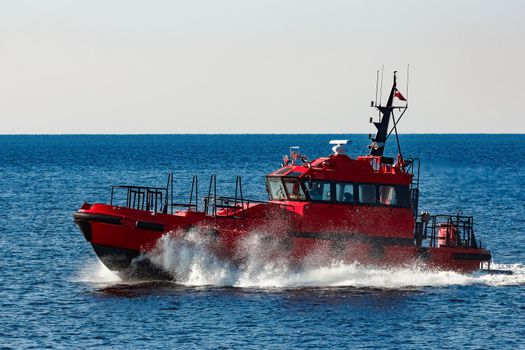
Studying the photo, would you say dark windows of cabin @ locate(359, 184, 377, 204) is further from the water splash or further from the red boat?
the water splash

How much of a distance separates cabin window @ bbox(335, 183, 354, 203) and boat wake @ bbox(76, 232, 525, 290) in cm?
194

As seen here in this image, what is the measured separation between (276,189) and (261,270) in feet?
9.31

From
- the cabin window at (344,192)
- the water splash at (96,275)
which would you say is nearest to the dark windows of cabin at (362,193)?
the cabin window at (344,192)

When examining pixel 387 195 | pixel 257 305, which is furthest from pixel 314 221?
pixel 257 305

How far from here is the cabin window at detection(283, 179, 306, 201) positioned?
32.9 meters

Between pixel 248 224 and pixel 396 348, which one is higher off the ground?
pixel 248 224

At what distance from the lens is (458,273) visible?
112 feet

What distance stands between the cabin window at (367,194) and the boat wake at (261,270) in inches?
80.3

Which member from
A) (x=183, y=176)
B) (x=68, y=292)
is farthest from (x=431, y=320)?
(x=183, y=176)

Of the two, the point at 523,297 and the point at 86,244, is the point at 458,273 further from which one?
the point at 86,244

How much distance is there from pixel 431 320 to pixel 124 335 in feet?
27.1

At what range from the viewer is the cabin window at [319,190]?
32.8 metres
